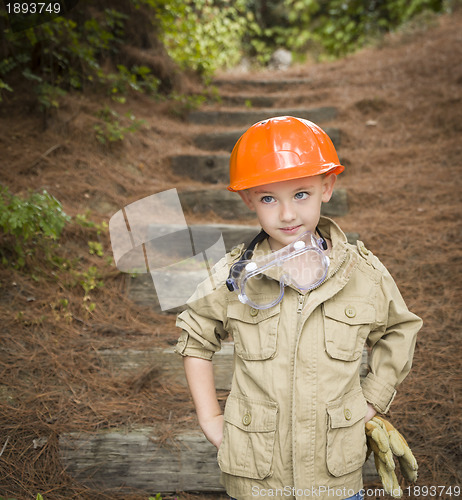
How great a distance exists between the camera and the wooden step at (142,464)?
1.98 metres

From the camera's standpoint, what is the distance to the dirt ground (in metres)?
2.07

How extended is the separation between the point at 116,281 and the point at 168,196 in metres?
1.36

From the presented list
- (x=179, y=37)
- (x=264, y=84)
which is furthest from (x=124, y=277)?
(x=179, y=37)

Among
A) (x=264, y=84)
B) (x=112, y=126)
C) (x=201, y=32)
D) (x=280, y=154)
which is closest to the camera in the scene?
(x=280, y=154)

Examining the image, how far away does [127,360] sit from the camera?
97.7 inches

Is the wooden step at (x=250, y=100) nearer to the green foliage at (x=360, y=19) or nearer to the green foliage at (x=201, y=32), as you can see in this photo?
the green foliage at (x=201, y=32)

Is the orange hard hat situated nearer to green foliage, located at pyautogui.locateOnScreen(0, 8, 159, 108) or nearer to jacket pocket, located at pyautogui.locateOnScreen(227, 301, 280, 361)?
jacket pocket, located at pyautogui.locateOnScreen(227, 301, 280, 361)

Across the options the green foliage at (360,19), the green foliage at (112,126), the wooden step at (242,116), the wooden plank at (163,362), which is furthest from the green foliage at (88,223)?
the green foliage at (360,19)

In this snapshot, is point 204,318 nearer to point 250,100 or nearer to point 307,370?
point 307,370

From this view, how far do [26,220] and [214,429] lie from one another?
1737 millimetres

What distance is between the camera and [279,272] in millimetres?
1352

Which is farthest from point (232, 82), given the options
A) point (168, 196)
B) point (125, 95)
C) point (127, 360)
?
point (127, 360)

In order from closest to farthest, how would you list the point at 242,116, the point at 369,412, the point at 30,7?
1. the point at 369,412
2. the point at 30,7
3. the point at 242,116

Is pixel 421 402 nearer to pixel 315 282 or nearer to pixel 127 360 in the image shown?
pixel 315 282
